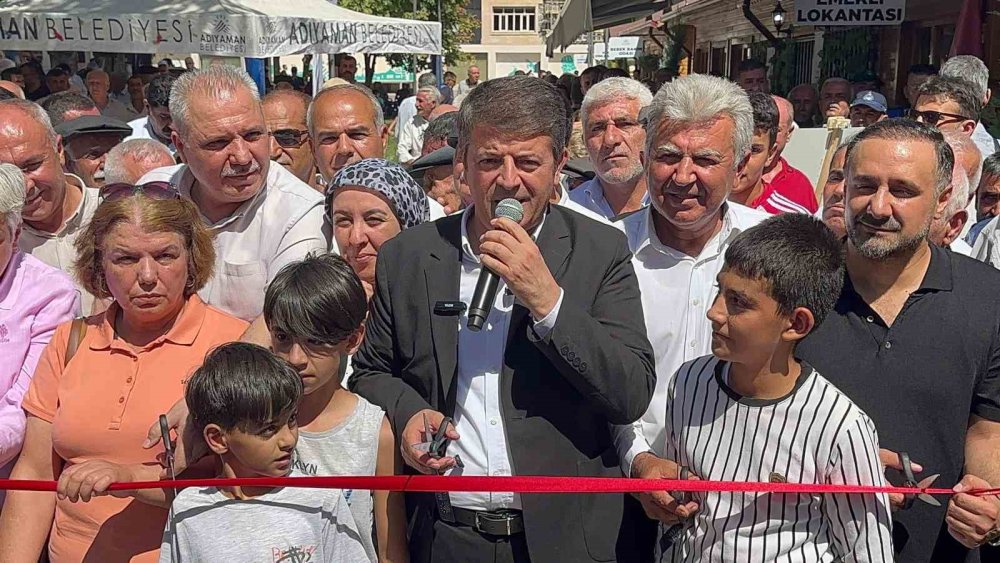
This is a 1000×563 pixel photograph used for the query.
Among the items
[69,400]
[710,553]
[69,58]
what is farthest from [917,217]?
[69,58]

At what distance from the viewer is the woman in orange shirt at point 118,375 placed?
2.88 metres

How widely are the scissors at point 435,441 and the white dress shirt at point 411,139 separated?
9918mm

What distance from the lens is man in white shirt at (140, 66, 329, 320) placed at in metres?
3.59

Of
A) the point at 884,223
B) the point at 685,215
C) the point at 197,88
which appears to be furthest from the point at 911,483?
the point at 197,88

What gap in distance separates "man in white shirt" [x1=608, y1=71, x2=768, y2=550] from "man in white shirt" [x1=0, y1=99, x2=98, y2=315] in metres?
2.24

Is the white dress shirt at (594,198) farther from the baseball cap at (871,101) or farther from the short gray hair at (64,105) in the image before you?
the baseball cap at (871,101)

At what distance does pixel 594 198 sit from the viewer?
5.07m

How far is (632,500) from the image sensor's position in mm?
2951

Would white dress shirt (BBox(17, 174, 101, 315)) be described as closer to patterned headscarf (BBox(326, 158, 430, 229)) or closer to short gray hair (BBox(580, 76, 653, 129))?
patterned headscarf (BBox(326, 158, 430, 229))

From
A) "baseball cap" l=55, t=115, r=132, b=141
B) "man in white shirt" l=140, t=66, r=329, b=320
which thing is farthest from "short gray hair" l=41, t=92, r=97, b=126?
"man in white shirt" l=140, t=66, r=329, b=320

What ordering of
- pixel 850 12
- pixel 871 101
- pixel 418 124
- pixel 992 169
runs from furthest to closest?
1. pixel 418 124
2. pixel 850 12
3. pixel 871 101
4. pixel 992 169

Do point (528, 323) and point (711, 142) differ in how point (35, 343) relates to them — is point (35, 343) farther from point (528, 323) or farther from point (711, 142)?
point (711, 142)

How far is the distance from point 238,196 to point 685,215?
64.6 inches

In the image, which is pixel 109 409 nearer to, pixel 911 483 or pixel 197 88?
pixel 197 88
